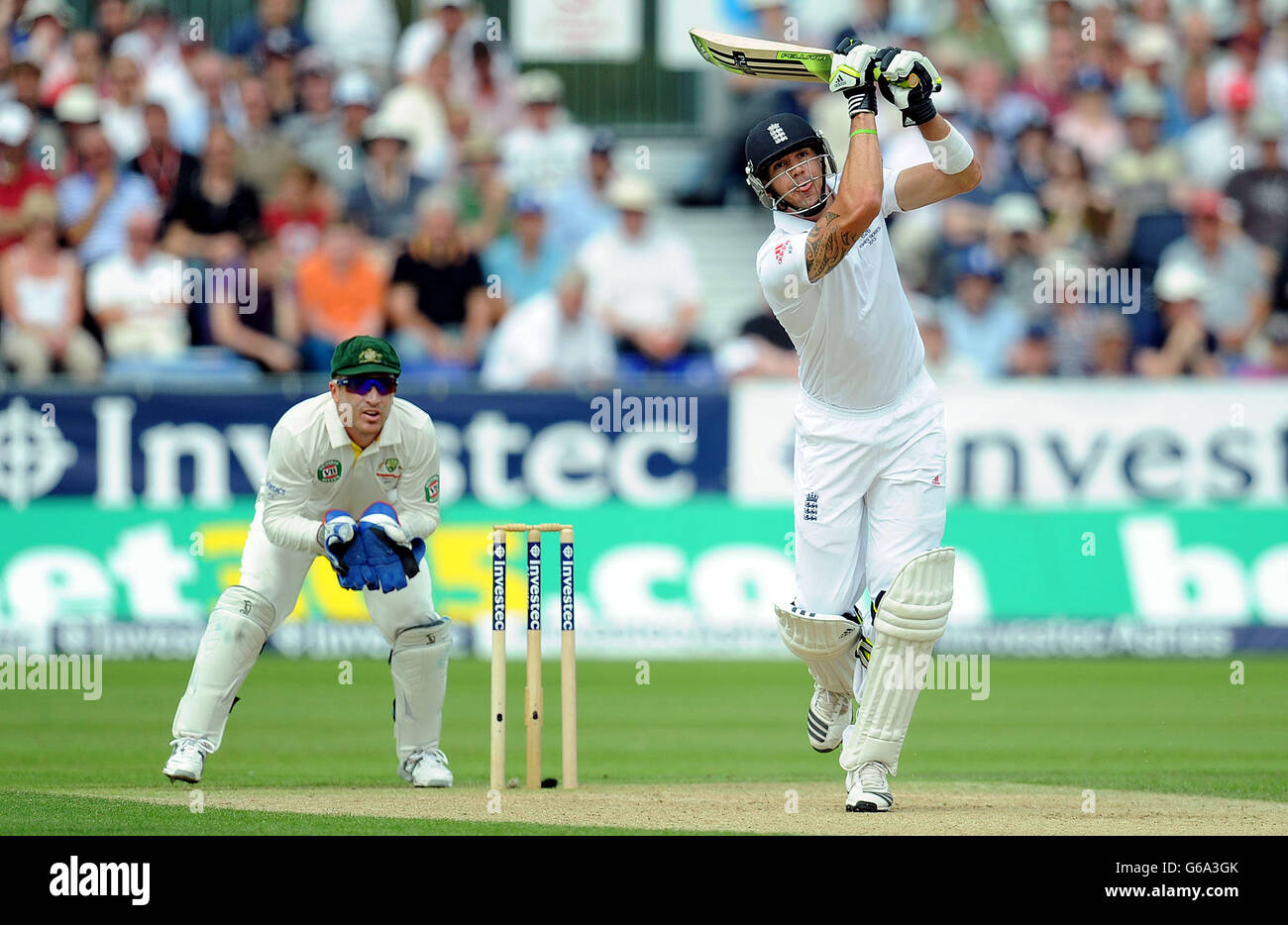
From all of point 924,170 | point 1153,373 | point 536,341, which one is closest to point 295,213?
point 536,341

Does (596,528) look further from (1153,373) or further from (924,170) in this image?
(924,170)

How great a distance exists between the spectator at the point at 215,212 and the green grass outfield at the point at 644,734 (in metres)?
3.49

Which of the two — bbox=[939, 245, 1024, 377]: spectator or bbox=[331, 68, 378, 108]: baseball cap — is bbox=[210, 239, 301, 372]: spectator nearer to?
bbox=[331, 68, 378, 108]: baseball cap

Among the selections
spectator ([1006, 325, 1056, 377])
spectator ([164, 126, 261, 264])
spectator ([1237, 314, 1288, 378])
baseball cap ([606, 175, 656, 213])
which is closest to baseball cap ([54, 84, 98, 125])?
spectator ([164, 126, 261, 264])

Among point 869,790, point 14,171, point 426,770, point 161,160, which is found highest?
point 161,160

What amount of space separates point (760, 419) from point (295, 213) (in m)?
4.25

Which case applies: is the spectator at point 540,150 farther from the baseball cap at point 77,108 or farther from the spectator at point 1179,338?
the spectator at point 1179,338

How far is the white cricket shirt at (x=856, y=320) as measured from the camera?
302 inches

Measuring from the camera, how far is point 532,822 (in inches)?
288

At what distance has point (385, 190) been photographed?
635 inches

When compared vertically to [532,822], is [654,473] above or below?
above

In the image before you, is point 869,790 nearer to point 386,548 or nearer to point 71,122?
point 386,548

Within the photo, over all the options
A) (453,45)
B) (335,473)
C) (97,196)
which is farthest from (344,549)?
(453,45)

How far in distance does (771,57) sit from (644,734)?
163 inches
